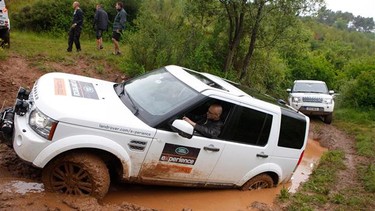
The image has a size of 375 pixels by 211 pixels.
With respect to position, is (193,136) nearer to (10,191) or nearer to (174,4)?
(10,191)

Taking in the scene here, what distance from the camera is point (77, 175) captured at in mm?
4797

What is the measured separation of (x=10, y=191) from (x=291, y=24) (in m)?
11.8

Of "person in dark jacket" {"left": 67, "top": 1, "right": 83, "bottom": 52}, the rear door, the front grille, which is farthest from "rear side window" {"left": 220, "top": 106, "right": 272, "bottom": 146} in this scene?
the front grille

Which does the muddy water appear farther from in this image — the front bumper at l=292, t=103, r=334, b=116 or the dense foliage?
the front bumper at l=292, t=103, r=334, b=116

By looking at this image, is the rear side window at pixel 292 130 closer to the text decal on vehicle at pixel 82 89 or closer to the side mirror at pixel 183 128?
the side mirror at pixel 183 128

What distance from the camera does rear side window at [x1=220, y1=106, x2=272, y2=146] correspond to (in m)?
5.76

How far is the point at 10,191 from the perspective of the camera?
4.81 m

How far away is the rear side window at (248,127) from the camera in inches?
227

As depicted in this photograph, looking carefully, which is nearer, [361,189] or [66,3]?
[361,189]

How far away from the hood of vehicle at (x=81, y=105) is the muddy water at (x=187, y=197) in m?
1.12

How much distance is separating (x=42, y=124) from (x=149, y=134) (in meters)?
1.22

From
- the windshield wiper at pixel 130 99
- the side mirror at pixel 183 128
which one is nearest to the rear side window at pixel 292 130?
the side mirror at pixel 183 128

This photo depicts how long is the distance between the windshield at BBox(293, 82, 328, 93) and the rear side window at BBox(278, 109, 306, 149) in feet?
31.7

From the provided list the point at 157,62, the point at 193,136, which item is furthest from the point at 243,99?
the point at 157,62
